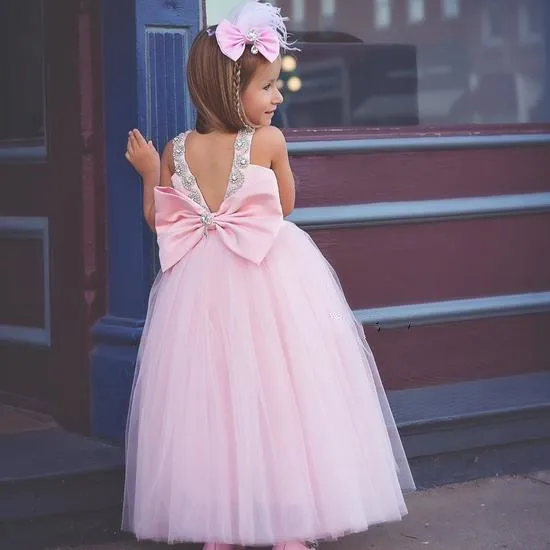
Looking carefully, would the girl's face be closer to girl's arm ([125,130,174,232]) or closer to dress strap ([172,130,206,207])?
dress strap ([172,130,206,207])

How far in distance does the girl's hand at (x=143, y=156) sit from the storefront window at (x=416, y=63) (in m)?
0.83

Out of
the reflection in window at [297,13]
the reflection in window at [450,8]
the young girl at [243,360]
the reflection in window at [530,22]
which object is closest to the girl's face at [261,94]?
the young girl at [243,360]

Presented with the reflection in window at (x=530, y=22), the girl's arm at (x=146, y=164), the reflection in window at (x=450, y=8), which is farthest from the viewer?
the reflection in window at (x=530, y=22)

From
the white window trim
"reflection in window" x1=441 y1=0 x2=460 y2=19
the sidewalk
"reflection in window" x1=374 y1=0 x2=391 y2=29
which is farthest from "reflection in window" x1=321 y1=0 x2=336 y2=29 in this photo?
the sidewalk

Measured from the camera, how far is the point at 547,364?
5.30 m

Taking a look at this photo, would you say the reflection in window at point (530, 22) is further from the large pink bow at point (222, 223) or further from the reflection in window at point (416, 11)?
the large pink bow at point (222, 223)

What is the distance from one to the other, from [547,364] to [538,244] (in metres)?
0.53

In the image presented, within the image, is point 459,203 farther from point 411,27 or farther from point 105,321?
point 105,321

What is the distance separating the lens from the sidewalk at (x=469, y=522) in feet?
13.3

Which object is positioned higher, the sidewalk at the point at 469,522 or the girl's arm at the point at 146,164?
the girl's arm at the point at 146,164

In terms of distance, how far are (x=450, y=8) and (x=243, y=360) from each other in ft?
7.69

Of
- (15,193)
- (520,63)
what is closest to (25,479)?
(15,193)

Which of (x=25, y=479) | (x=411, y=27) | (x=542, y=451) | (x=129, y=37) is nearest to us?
(x=25, y=479)

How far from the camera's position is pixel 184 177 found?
3795mm
